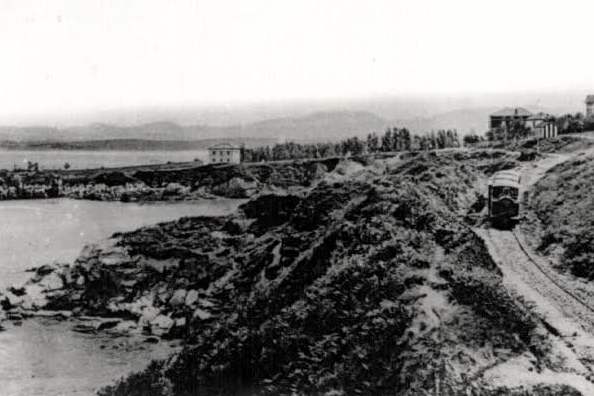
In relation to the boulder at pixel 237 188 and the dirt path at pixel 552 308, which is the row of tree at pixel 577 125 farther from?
the boulder at pixel 237 188

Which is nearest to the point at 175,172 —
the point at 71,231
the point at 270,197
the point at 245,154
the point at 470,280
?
the point at 245,154

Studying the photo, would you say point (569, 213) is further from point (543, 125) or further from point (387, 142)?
point (387, 142)

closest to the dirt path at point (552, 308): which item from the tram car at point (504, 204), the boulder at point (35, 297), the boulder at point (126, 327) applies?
the tram car at point (504, 204)

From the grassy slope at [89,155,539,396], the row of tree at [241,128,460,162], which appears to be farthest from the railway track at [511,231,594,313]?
the row of tree at [241,128,460,162]

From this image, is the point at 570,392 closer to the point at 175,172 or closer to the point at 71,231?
the point at 71,231

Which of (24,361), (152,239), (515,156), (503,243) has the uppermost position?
(515,156)

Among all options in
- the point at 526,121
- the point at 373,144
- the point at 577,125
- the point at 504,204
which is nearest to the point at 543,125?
the point at 577,125
